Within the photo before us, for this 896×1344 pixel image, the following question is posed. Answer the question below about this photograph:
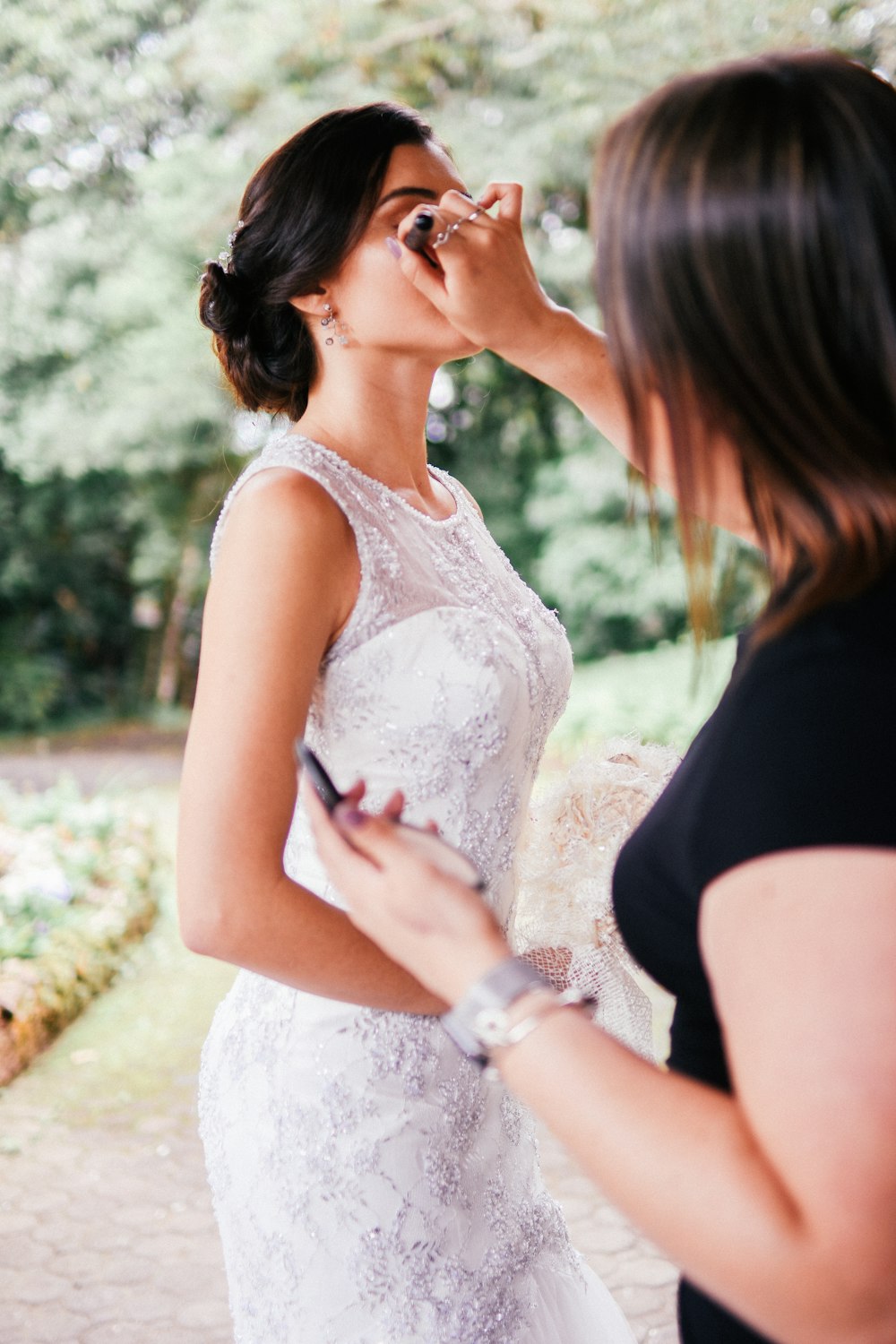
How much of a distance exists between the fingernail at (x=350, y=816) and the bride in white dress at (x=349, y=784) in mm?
477

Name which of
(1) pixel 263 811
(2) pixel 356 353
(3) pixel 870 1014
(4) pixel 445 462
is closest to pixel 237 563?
(1) pixel 263 811

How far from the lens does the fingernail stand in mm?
1108

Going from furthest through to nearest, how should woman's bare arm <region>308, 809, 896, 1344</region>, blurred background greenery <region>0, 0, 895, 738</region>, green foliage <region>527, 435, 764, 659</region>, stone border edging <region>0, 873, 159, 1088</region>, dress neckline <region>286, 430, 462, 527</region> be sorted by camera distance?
green foliage <region>527, 435, 764, 659</region> < blurred background greenery <region>0, 0, 895, 738</region> < stone border edging <region>0, 873, 159, 1088</region> < dress neckline <region>286, 430, 462, 527</region> < woman's bare arm <region>308, 809, 896, 1344</region>

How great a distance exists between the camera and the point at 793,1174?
2.85ft

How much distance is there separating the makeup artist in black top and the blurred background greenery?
539cm

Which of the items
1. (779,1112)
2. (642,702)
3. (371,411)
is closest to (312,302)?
(371,411)

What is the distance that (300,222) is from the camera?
2102mm

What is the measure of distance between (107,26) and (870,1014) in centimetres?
1165

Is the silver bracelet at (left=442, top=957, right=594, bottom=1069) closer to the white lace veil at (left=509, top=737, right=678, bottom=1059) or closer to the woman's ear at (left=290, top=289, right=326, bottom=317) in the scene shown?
the white lace veil at (left=509, top=737, right=678, bottom=1059)

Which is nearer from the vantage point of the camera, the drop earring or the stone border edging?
the drop earring

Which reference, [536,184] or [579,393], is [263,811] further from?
[536,184]

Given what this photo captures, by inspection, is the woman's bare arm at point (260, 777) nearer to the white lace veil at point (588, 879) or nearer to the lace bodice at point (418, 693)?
the lace bodice at point (418, 693)

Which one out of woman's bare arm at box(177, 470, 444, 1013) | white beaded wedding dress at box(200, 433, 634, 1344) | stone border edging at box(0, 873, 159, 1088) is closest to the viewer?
woman's bare arm at box(177, 470, 444, 1013)

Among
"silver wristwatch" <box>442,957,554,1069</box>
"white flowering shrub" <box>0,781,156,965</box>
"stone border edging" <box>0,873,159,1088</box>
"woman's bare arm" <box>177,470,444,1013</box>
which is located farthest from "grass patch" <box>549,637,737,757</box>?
"silver wristwatch" <box>442,957,554,1069</box>
